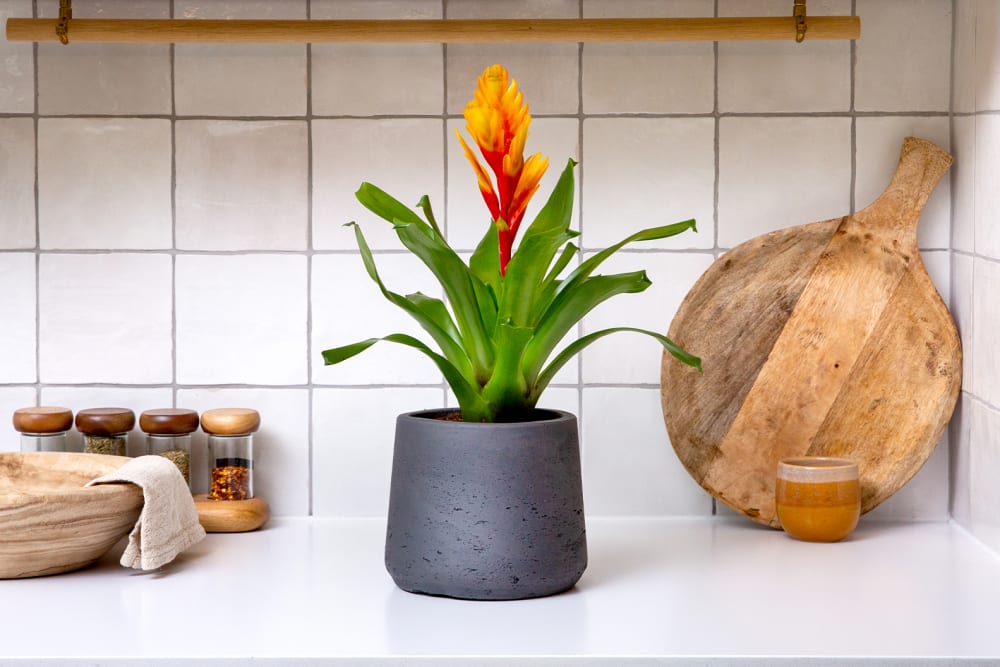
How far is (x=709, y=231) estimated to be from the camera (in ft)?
4.43

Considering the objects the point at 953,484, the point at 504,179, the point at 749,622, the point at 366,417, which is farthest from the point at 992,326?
the point at 366,417

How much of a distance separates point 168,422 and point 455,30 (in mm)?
565

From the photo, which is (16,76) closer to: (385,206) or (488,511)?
(385,206)

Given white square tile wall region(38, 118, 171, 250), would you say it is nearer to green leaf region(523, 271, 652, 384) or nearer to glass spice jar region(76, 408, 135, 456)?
glass spice jar region(76, 408, 135, 456)

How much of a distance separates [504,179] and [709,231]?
433mm

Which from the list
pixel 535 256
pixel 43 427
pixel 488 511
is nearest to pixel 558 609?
pixel 488 511

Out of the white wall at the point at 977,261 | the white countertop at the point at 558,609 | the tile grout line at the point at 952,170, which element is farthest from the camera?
the tile grout line at the point at 952,170

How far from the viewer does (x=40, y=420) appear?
50.1 inches

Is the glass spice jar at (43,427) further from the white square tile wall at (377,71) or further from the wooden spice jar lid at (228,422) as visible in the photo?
the white square tile wall at (377,71)

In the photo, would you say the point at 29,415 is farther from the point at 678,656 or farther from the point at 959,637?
the point at 959,637

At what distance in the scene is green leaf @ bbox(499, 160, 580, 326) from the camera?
0.99 meters

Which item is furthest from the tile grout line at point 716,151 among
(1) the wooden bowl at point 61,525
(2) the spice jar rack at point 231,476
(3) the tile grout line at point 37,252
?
(3) the tile grout line at point 37,252

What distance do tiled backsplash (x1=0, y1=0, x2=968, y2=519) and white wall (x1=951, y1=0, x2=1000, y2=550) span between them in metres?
0.03

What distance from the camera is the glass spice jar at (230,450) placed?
1274 mm
